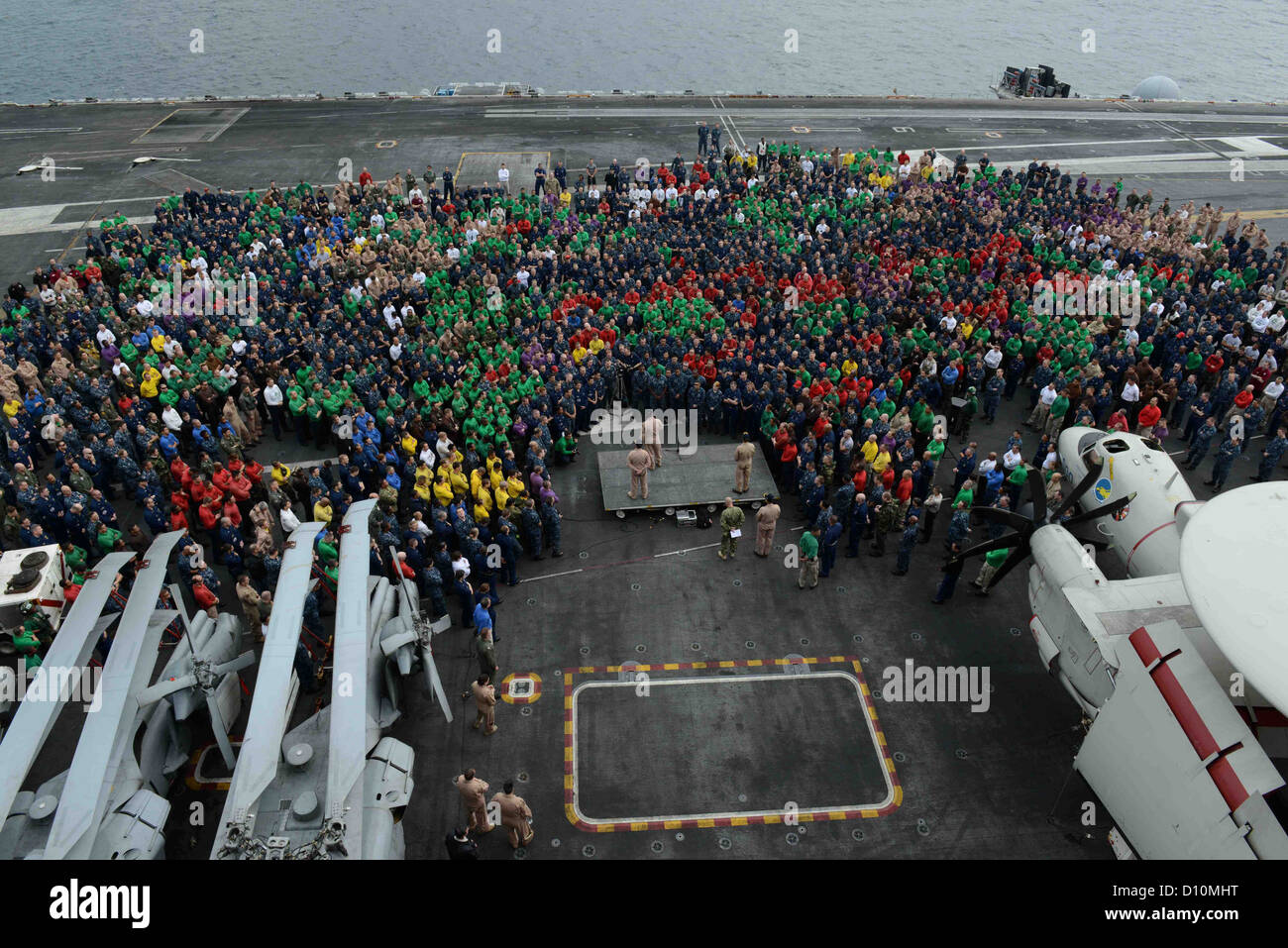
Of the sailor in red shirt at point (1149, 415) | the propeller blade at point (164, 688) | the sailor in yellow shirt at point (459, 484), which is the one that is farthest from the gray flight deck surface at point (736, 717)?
the sailor in yellow shirt at point (459, 484)

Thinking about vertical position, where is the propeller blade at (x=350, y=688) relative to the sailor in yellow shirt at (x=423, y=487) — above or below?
below

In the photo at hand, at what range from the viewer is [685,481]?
25578 mm

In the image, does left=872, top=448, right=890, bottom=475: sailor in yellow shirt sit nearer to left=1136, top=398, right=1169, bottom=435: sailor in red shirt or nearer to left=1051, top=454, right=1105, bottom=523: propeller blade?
left=1051, top=454, right=1105, bottom=523: propeller blade

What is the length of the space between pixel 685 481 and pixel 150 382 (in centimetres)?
1757

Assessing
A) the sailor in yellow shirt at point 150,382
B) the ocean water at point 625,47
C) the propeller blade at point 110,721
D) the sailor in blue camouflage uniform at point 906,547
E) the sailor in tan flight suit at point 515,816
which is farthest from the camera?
the ocean water at point 625,47

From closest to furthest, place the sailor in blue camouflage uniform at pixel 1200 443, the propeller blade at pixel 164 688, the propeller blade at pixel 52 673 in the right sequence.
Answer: the propeller blade at pixel 52 673, the propeller blade at pixel 164 688, the sailor in blue camouflage uniform at pixel 1200 443

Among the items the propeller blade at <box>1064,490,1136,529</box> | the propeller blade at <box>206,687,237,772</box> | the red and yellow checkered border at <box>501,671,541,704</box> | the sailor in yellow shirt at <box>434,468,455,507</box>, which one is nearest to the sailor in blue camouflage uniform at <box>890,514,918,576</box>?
the propeller blade at <box>1064,490,1136,529</box>

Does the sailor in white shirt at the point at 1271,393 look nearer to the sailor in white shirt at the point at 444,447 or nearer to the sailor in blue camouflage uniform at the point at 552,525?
the sailor in blue camouflage uniform at the point at 552,525

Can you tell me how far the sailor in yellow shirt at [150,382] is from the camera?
87.1 feet

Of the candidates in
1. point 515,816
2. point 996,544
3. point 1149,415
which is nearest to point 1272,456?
point 1149,415

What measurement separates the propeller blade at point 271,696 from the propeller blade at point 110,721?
6.62 feet

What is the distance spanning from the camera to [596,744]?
1833 cm

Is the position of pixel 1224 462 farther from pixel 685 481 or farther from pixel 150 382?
pixel 150 382

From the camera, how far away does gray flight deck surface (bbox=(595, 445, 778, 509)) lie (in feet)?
81.5
